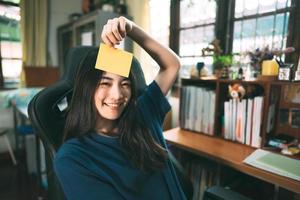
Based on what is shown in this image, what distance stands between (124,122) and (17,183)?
1953 mm

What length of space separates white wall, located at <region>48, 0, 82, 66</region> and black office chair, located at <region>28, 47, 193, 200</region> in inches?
104

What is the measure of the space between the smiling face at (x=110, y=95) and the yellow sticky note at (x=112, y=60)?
83mm

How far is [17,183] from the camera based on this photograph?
2.17m

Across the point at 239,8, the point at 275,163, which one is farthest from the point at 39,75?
the point at 275,163

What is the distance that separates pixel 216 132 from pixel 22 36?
273 centimetres

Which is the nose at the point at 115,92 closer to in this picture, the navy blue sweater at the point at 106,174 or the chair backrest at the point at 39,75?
the navy blue sweater at the point at 106,174

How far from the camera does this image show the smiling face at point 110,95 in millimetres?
749

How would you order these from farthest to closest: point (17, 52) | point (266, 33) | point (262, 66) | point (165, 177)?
point (17, 52)
point (266, 33)
point (262, 66)
point (165, 177)

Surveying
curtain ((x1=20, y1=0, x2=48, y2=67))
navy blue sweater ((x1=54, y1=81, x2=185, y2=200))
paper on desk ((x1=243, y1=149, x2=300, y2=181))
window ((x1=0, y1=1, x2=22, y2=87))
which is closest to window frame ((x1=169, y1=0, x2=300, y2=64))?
paper on desk ((x1=243, y1=149, x2=300, y2=181))

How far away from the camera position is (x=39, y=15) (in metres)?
2.90

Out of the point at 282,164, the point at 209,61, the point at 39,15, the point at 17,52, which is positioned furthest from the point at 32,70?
the point at 282,164

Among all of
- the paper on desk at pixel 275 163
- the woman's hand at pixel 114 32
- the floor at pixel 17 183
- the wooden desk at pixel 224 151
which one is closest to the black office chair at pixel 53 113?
the woman's hand at pixel 114 32

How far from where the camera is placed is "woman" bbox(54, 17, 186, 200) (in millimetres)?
652

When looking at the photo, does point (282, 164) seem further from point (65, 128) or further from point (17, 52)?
point (17, 52)
